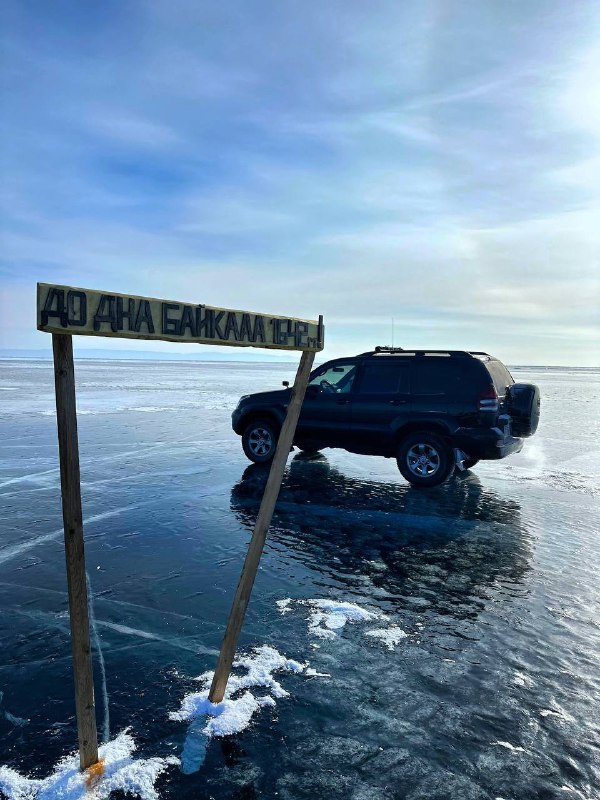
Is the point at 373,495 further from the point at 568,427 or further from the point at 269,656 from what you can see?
the point at 568,427

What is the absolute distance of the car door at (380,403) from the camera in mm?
10102

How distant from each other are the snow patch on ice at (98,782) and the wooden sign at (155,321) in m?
2.30

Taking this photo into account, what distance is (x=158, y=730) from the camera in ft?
11.5

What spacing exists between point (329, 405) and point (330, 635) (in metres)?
6.35

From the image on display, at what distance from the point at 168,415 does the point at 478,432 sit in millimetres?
12587

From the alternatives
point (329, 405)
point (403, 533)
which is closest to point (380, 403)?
point (329, 405)

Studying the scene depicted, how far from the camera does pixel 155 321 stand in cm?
295

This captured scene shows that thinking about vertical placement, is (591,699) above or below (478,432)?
below

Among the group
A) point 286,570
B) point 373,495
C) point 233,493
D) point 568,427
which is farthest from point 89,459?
point 568,427

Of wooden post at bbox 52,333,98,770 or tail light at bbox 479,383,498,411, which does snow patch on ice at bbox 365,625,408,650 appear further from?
tail light at bbox 479,383,498,411

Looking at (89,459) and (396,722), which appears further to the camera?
(89,459)

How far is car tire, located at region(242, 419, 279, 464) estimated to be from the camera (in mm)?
11281

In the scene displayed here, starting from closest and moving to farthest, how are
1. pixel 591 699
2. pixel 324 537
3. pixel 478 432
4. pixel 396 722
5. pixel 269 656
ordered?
1. pixel 396 722
2. pixel 591 699
3. pixel 269 656
4. pixel 324 537
5. pixel 478 432

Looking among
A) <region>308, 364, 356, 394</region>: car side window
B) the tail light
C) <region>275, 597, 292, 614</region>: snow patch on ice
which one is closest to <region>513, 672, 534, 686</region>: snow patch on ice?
<region>275, 597, 292, 614</region>: snow patch on ice
